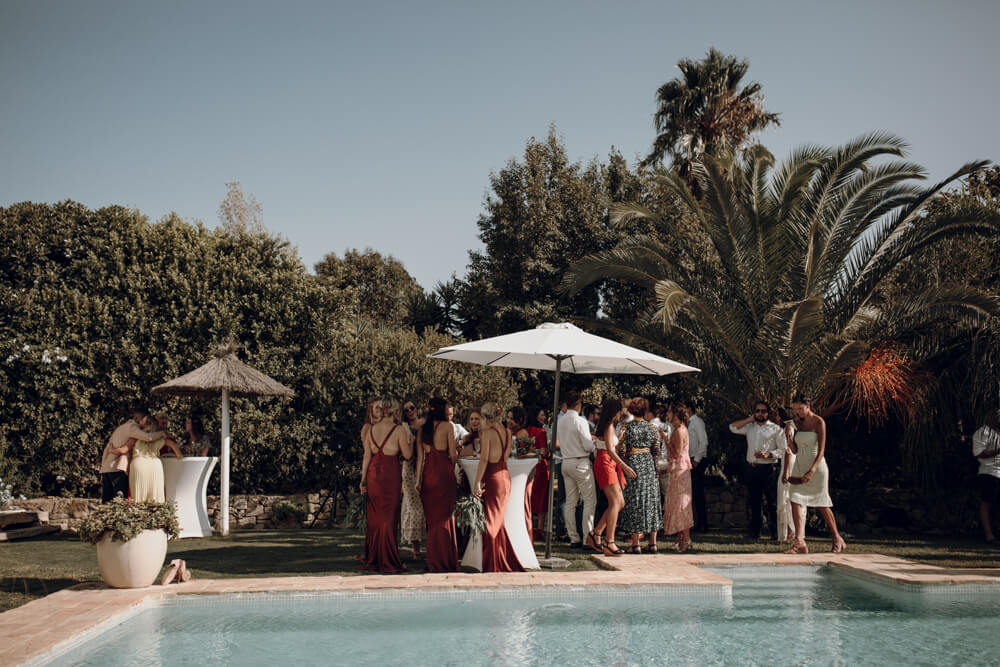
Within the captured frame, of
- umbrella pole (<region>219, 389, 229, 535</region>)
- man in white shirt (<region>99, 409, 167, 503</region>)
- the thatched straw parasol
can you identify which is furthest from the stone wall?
man in white shirt (<region>99, 409, 167, 503</region>)

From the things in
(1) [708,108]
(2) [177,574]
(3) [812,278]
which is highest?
(1) [708,108]

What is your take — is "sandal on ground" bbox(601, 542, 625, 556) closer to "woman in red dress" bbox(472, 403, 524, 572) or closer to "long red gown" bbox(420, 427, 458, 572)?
"woman in red dress" bbox(472, 403, 524, 572)

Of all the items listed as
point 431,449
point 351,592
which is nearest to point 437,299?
point 431,449

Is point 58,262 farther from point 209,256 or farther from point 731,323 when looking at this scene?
point 731,323

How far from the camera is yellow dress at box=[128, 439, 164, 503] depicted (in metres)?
11.2

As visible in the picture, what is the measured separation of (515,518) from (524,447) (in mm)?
1509

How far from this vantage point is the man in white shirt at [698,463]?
11938 millimetres

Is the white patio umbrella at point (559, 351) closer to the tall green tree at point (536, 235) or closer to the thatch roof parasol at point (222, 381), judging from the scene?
the thatch roof parasol at point (222, 381)

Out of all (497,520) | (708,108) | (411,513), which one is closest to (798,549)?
(497,520)

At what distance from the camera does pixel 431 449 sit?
8.55 metres

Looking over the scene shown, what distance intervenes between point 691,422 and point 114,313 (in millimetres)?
10534

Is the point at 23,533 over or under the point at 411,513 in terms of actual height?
under

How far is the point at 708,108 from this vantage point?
2119 cm

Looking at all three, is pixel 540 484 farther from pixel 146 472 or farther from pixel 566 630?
pixel 146 472
